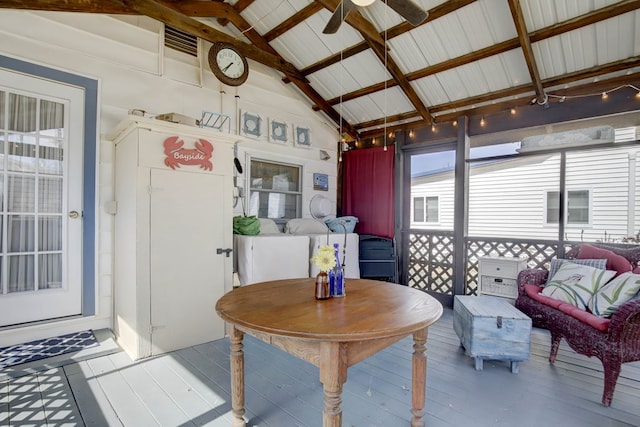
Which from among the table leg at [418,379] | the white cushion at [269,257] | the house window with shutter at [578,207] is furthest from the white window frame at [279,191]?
the house window with shutter at [578,207]

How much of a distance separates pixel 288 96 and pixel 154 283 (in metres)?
3.34

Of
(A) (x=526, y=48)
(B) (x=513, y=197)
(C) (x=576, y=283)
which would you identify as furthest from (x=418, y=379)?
(B) (x=513, y=197)

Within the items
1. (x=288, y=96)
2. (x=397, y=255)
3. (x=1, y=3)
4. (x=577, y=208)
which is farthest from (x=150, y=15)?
(x=577, y=208)

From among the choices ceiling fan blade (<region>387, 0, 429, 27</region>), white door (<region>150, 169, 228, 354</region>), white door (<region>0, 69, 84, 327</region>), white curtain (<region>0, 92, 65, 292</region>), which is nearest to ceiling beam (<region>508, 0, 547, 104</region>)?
ceiling fan blade (<region>387, 0, 429, 27</region>)

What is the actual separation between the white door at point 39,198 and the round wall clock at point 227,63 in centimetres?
138

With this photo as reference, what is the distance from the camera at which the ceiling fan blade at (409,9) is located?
1993 millimetres

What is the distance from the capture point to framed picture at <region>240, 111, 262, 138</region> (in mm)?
4215

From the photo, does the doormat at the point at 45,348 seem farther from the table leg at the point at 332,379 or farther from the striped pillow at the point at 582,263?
the striped pillow at the point at 582,263

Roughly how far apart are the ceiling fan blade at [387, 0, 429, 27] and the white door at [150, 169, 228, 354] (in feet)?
6.81

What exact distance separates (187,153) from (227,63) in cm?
148

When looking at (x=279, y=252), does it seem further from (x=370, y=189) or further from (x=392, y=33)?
(x=392, y=33)

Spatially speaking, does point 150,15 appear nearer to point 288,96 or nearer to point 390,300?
point 288,96

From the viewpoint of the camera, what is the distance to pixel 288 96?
4.82 metres

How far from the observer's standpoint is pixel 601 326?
6.95 feet
